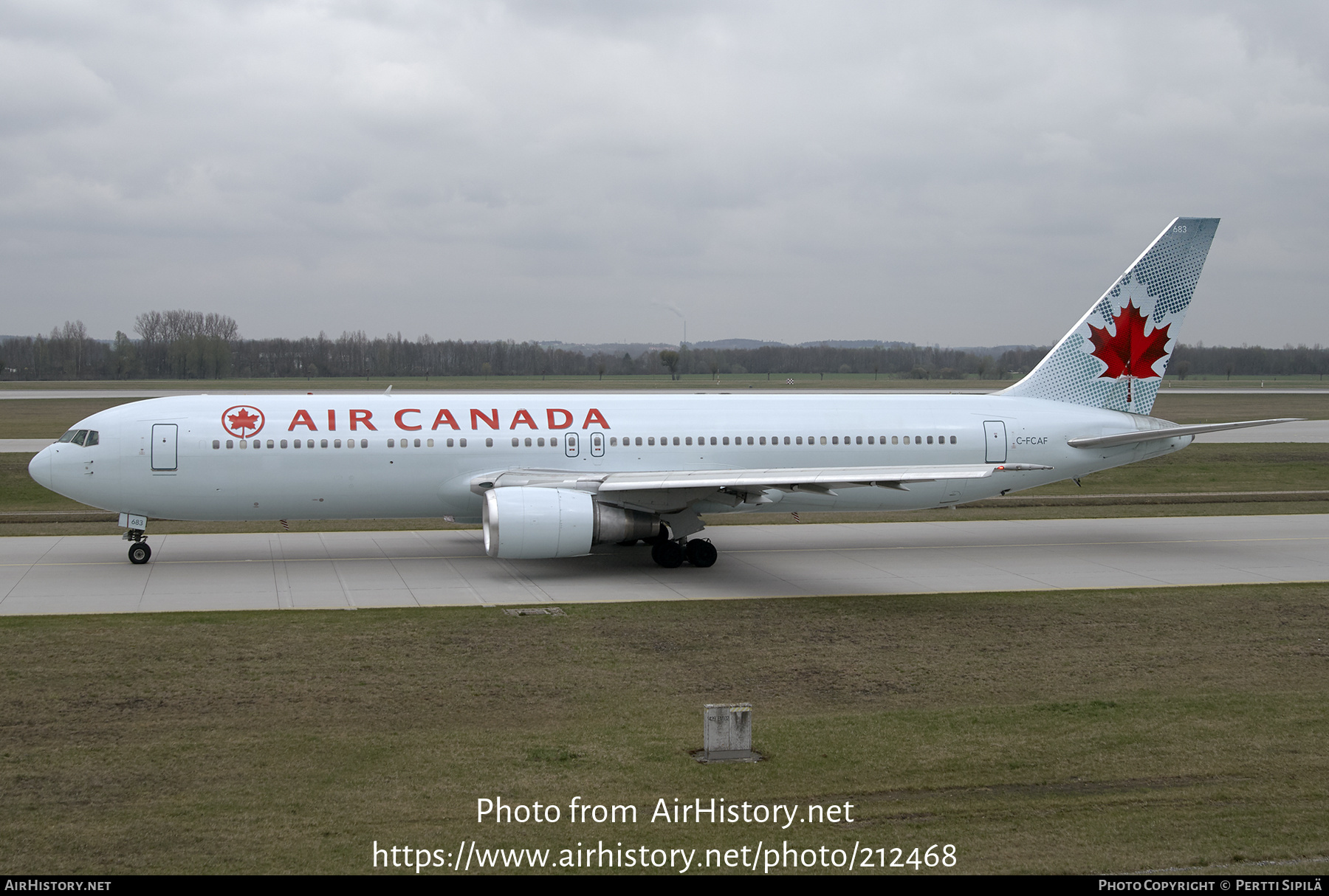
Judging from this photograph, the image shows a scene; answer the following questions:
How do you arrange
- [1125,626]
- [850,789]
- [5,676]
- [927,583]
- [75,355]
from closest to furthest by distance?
[850,789]
[5,676]
[1125,626]
[927,583]
[75,355]

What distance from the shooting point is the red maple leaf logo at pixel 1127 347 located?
29.3 metres

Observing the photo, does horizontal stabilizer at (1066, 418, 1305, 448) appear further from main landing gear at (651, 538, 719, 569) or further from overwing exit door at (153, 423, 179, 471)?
overwing exit door at (153, 423, 179, 471)

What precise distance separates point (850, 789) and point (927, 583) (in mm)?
12872

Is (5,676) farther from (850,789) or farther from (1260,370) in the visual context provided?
(1260,370)

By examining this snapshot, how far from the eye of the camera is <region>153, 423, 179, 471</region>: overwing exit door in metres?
24.5

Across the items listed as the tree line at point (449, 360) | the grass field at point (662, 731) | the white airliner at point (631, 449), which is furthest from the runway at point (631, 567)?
the tree line at point (449, 360)

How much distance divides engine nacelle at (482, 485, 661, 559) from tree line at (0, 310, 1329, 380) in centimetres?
12312

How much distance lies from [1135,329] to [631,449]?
45.4 ft

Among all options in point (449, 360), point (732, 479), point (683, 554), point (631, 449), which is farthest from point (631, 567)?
point (449, 360)

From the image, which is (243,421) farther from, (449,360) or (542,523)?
(449,360)

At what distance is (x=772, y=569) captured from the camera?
25.5 meters

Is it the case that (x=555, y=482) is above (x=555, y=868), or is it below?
above

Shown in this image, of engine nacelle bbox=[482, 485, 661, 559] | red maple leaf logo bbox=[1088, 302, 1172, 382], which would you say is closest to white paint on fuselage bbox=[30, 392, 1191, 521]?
red maple leaf logo bbox=[1088, 302, 1172, 382]

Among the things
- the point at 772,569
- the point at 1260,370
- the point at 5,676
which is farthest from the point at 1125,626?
the point at 1260,370
